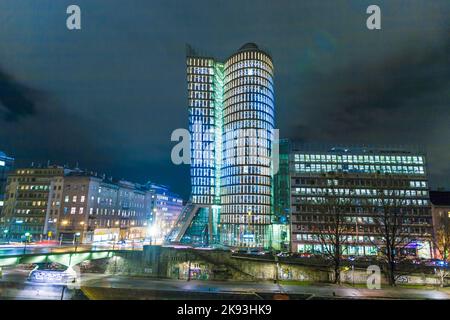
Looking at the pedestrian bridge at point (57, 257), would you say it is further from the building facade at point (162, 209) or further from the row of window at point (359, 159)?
the building facade at point (162, 209)

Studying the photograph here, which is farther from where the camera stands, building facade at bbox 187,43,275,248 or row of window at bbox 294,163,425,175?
building facade at bbox 187,43,275,248

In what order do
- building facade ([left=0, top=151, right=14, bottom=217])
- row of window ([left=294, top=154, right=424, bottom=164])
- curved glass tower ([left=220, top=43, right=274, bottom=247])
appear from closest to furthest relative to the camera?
row of window ([left=294, top=154, right=424, bottom=164]) → building facade ([left=0, top=151, right=14, bottom=217]) → curved glass tower ([left=220, top=43, right=274, bottom=247])

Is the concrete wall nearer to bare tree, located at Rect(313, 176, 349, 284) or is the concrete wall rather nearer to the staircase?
bare tree, located at Rect(313, 176, 349, 284)

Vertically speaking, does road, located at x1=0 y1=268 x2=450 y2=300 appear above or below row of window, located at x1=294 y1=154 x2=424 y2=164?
below

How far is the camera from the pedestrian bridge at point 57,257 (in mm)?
23734

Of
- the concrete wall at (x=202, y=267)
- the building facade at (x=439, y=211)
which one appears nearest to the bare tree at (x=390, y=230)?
the building facade at (x=439, y=211)

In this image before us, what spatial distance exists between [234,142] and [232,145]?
96cm

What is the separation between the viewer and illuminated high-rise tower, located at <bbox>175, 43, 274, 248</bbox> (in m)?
67.2

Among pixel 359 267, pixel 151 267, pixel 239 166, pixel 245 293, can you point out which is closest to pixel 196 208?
pixel 239 166

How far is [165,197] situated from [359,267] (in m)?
90.2

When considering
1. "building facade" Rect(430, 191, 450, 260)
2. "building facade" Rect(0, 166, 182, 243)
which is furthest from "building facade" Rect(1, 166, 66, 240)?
"building facade" Rect(430, 191, 450, 260)

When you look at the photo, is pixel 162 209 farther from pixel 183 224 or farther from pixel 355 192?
pixel 355 192

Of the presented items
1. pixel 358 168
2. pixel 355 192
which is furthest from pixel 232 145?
pixel 355 192
